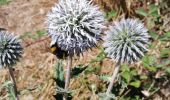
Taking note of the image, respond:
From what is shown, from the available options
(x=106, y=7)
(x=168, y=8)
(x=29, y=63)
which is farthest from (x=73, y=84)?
(x=168, y=8)

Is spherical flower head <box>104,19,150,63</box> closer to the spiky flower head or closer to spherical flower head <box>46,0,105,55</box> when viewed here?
spherical flower head <box>46,0,105,55</box>

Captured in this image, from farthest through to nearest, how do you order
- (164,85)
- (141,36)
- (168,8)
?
1. (168,8)
2. (164,85)
3. (141,36)

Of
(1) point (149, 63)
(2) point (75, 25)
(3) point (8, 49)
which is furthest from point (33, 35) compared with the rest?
(2) point (75, 25)

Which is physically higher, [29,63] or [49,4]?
[49,4]

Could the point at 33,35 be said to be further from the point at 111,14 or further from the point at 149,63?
the point at 149,63

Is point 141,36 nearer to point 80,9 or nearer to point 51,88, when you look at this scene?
point 80,9

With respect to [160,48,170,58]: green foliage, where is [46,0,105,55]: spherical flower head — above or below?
above

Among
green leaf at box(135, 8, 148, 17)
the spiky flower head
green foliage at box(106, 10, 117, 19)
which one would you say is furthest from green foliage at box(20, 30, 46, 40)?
the spiky flower head

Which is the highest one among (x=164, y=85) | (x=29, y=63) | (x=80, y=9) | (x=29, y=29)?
(x=80, y=9)
